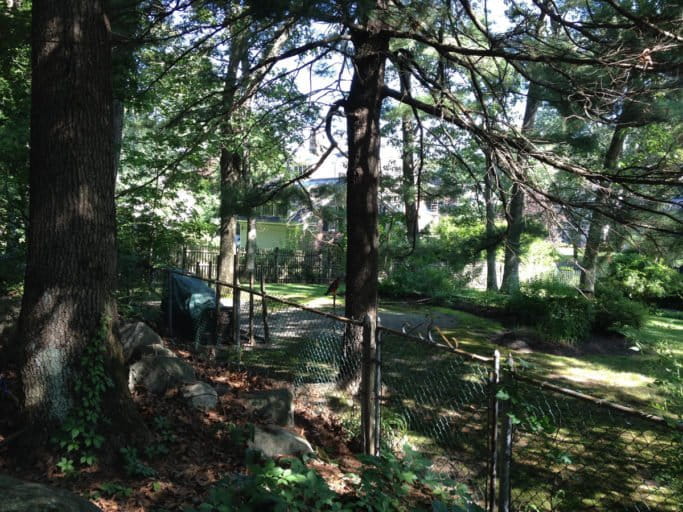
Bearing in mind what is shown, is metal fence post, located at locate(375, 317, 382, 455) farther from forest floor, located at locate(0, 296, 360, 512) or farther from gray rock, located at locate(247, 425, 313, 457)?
gray rock, located at locate(247, 425, 313, 457)

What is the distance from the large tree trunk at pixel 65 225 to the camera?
4.02 m

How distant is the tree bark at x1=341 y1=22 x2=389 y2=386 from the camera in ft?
23.4

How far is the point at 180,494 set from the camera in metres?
3.83

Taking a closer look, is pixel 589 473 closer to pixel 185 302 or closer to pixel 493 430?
pixel 493 430

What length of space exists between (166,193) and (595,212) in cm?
775

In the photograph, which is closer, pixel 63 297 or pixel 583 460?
pixel 63 297

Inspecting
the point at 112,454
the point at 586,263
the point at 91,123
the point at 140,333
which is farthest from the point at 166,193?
the point at 586,263

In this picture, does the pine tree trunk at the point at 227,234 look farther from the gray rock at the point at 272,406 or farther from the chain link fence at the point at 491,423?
the gray rock at the point at 272,406

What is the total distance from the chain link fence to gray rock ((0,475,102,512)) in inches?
97.6

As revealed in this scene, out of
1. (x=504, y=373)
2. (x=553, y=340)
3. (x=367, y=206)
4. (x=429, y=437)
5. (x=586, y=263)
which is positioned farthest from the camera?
(x=553, y=340)

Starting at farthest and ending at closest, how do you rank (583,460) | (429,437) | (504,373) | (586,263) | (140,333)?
1. (586,263)
2. (140,333)
3. (429,437)
4. (583,460)
5. (504,373)

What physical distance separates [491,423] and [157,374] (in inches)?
137

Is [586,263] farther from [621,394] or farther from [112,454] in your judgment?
[112,454]

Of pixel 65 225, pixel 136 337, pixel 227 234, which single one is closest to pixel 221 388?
pixel 136 337
